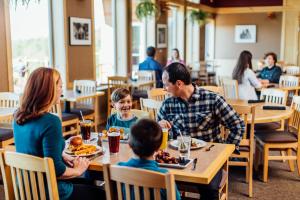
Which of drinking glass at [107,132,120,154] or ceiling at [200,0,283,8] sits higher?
ceiling at [200,0,283,8]

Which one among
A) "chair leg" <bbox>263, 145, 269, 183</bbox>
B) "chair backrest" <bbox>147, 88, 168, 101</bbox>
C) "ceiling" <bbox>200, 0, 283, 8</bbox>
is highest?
"ceiling" <bbox>200, 0, 283, 8</bbox>

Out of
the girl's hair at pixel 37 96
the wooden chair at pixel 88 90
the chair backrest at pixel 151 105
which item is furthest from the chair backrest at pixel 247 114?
the wooden chair at pixel 88 90

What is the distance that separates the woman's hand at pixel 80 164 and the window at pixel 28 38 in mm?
3536

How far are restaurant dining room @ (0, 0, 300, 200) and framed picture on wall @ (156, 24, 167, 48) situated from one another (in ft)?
0.08

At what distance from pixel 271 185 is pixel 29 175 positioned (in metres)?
2.78

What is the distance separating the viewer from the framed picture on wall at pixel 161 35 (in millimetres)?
9582

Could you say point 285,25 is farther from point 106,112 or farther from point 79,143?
point 79,143

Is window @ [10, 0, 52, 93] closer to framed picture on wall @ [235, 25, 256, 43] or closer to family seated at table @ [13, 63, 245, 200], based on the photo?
family seated at table @ [13, 63, 245, 200]

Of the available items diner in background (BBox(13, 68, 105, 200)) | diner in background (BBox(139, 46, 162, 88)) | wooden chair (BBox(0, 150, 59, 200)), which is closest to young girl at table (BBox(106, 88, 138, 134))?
diner in background (BBox(13, 68, 105, 200))

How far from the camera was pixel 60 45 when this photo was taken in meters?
6.26

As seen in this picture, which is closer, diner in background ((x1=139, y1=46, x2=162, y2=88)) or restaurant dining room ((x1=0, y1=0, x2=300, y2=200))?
restaurant dining room ((x1=0, y1=0, x2=300, y2=200))

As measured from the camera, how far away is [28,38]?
5.88 meters

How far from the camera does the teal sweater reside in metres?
2.05

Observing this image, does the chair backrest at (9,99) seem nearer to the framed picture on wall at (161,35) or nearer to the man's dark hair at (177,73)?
the man's dark hair at (177,73)
